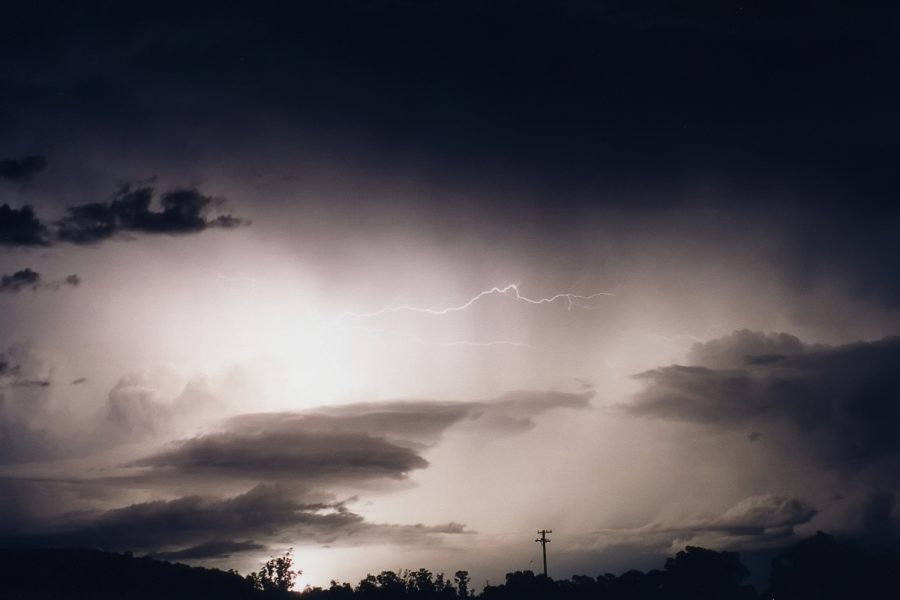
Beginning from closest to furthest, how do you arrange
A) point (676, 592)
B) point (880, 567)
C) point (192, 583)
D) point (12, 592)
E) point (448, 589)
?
1. point (12, 592)
2. point (192, 583)
3. point (676, 592)
4. point (880, 567)
5. point (448, 589)

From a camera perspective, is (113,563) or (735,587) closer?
(113,563)

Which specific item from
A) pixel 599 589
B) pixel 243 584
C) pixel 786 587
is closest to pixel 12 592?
pixel 243 584

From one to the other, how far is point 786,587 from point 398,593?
57.4 m

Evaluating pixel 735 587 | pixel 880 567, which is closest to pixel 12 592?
pixel 735 587

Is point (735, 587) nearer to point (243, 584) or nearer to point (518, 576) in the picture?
point (518, 576)

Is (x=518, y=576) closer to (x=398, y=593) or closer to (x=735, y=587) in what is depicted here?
(x=398, y=593)

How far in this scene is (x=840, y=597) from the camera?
128 metres

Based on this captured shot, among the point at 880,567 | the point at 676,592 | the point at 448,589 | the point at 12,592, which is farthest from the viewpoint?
the point at 448,589

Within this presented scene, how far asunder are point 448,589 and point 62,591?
72434 mm

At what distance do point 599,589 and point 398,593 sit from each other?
29340 mm

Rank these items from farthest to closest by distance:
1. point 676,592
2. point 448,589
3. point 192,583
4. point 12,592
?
point 448,589 → point 676,592 → point 192,583 → point 12,592

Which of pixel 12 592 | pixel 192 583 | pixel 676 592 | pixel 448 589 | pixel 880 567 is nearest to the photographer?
pixel 12 592

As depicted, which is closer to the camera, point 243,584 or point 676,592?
point 243,584

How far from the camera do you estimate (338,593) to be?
142750mm
